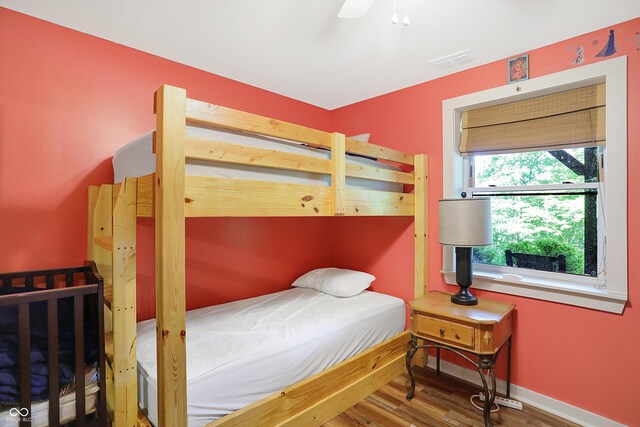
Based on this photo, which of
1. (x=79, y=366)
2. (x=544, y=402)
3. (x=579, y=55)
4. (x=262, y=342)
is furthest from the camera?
(x=544, y=402)

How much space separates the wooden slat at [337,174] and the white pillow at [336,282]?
94 centimetres

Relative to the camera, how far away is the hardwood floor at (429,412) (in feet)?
6.15

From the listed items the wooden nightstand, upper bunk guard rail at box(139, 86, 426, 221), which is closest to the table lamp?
the wooden nightstand

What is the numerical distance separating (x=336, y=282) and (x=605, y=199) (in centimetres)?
185

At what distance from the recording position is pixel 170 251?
124 cm

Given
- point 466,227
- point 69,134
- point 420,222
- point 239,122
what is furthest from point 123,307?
point 420,222

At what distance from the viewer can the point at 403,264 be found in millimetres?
2766

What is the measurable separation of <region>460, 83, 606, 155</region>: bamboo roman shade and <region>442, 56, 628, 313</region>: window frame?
2.1 inches

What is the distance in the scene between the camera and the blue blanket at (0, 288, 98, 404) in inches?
47.9

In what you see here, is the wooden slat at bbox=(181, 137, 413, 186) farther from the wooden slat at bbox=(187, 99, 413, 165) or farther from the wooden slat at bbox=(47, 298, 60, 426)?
the wooden slat at bbox=(47, 298, 60, 426)

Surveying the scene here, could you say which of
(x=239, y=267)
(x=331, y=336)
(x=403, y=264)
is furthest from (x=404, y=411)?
(x=239, y=267)

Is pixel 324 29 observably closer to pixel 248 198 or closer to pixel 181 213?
pixel 248 198

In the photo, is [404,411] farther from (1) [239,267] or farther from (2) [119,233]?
(2) [119,233]

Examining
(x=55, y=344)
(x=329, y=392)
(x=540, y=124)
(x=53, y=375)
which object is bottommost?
(x=329, y=392)
